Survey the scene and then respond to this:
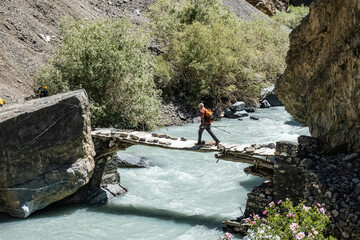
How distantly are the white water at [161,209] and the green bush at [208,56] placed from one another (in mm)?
10639

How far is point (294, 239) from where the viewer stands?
5703 millimetres

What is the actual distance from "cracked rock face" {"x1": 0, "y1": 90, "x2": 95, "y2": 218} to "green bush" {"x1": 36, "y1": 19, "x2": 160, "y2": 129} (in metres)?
7.54

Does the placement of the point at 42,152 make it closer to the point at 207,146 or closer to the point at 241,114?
the point at 207,146

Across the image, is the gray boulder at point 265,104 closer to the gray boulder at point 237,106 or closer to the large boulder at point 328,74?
the gray boulder at point 237,106

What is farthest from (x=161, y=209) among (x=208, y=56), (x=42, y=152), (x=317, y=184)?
(x=208, y=56)

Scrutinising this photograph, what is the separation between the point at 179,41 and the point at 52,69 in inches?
443

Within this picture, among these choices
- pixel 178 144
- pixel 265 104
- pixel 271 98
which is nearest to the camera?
pixel 178 144

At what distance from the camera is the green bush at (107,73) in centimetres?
2030

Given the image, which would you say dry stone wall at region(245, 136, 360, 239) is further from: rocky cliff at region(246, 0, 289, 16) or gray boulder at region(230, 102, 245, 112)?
rocky cliff at region(246, 0, 289, 16)

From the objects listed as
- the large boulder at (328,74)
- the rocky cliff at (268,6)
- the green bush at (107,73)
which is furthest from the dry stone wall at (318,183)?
the rocky cliff at (268,6)

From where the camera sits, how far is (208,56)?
28.0 meters

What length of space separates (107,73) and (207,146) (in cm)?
972

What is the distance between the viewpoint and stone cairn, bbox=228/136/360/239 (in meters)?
8.54

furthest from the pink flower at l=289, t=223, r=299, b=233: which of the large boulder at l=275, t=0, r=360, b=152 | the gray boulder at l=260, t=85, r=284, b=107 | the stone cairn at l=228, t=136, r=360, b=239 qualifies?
the gray boulder at l=260, t=85, r=284, b=107
